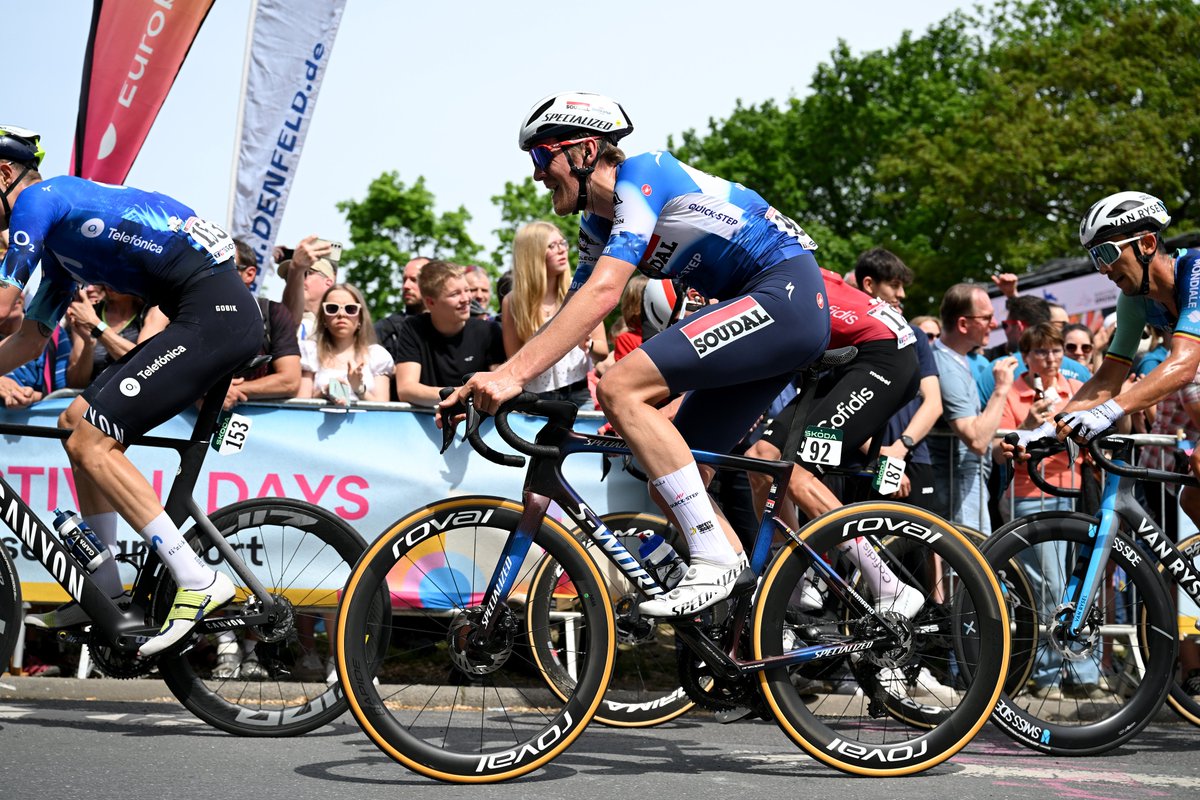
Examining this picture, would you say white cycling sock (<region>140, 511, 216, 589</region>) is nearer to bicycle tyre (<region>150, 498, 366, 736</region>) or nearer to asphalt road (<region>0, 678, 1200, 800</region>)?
bicycle tyre (<region>150, 498, 366, 736</region>)

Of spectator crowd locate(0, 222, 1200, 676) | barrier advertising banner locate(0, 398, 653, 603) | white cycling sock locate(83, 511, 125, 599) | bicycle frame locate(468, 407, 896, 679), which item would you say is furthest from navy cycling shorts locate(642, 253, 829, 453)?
barrier advertising banner locate(0, 398, 653, 603)

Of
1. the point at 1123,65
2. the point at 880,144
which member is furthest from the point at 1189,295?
the point at 880,144

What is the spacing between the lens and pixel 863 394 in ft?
20.3

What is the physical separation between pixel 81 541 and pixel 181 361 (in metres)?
0.84

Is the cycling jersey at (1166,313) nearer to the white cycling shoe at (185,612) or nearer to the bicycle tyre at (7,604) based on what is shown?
the white cycling shoe at (185,612)

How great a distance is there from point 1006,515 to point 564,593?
4.33 metres

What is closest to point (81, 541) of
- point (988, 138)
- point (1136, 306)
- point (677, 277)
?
point (677, 277)

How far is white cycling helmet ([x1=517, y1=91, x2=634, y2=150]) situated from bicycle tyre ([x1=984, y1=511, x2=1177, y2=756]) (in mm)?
2273

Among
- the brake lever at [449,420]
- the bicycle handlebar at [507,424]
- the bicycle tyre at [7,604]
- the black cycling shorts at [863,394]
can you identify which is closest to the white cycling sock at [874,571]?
the black cycling shorts at [863,394]

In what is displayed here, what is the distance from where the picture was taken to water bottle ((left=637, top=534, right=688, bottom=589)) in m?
5.10

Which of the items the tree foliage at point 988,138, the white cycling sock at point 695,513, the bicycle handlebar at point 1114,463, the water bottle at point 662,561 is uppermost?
the tree foliage at point 988,138

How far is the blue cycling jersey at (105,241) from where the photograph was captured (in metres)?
5.17

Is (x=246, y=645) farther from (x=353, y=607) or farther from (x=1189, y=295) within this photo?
(x=1189, y=295)

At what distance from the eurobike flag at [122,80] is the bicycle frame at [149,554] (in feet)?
14.2
